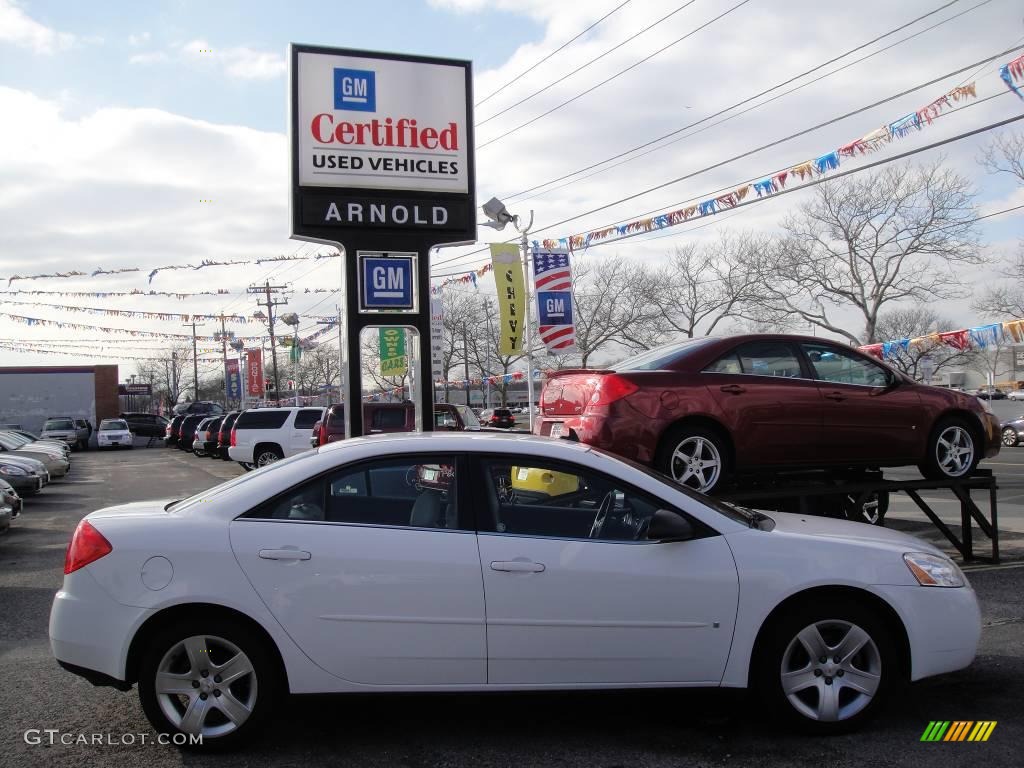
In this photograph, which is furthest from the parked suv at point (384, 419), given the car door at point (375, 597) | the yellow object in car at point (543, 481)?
the car door at point (375, 597)

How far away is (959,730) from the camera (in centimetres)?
413

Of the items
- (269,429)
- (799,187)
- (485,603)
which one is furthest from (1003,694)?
(269,429)

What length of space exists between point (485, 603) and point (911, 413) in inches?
214

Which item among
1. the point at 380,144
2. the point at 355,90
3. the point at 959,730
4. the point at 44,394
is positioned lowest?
the point at 959,730

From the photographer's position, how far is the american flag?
55.5ft

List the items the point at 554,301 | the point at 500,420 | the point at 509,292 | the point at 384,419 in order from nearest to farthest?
the point at 554,301 < the point at 384,419 < the point at 509,292 < the point at 500,420

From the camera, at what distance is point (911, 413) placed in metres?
7.68

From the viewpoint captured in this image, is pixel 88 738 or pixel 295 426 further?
pixel 295 426

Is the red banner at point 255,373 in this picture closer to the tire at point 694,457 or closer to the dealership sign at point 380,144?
the dealership sign at point 380,144

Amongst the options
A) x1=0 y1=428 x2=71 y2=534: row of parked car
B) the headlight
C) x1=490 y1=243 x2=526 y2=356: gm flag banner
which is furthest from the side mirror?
x1=490 y1=243 x2=526 y2=356: gm flag banner

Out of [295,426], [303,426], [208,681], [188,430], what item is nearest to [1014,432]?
[303,426]

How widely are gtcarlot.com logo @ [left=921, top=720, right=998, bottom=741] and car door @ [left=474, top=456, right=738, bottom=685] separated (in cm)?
113

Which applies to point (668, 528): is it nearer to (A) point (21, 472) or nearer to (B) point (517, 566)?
(B) point (517, 566)

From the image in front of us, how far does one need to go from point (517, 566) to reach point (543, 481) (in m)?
0.48
